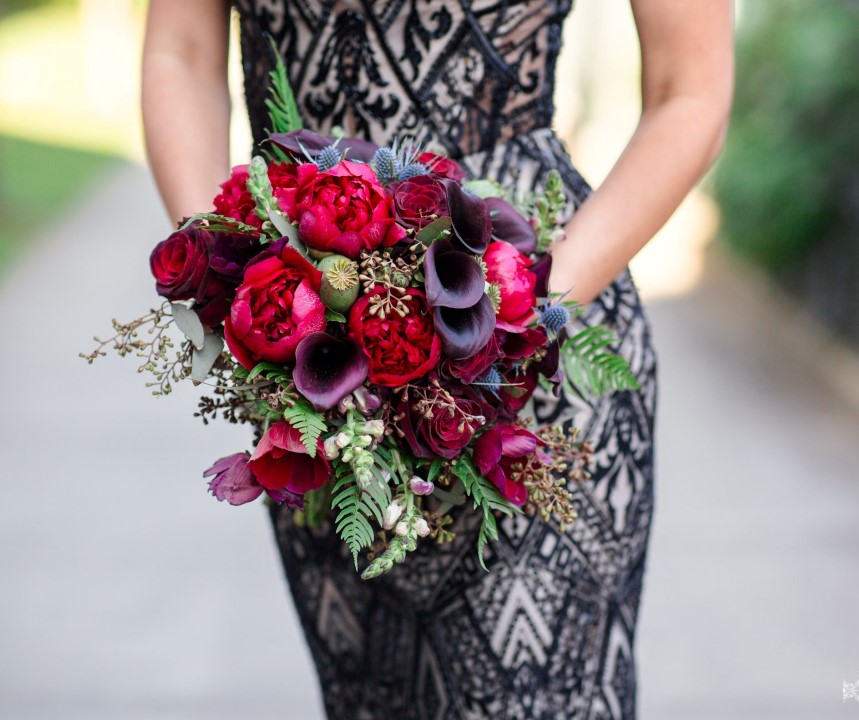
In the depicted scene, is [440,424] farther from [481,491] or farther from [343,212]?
[343,212]

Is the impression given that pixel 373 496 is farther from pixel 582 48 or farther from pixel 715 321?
pixel 582 48

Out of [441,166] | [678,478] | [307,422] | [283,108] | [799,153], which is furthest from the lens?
[799,153]

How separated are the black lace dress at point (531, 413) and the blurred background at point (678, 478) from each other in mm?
1913

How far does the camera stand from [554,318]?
4.69 ft

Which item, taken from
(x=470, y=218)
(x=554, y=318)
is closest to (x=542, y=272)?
(x=554, y=318)

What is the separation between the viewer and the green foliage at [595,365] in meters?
1.52

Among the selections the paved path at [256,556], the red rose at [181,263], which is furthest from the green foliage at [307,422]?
the paved path at [256,556]

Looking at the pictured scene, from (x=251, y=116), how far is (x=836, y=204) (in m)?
5.13

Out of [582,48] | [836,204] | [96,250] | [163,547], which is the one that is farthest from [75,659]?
[582,48]

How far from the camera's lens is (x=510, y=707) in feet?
5.54

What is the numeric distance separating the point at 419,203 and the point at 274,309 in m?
0.22

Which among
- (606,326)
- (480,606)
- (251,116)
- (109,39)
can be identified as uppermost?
(109,39)

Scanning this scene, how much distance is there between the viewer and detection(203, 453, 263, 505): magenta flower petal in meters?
1.30

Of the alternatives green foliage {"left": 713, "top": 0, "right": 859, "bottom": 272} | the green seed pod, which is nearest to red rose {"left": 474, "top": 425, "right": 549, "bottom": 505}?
the green seed pod
